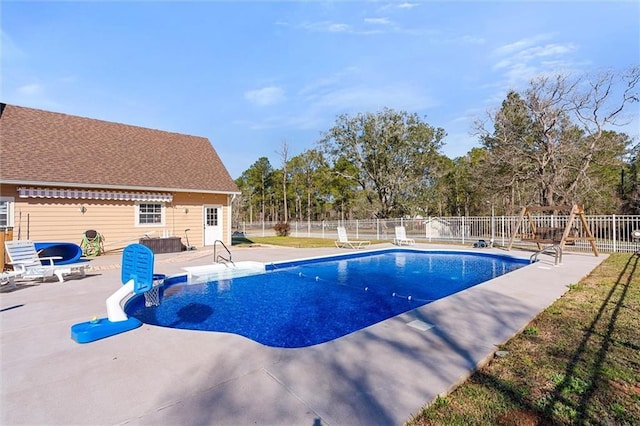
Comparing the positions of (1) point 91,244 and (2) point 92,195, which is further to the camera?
(2) point 92,195

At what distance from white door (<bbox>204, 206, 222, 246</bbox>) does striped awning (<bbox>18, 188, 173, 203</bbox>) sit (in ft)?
6.76

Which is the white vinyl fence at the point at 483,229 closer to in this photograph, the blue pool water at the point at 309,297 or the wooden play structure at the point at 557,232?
the wooden play structure at the point at 557,232

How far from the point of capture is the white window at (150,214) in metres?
13.4

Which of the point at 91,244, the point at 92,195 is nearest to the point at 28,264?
the point at 91,244

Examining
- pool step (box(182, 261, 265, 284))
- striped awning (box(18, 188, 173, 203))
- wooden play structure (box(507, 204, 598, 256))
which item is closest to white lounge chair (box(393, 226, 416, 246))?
wooden play structure (box(507, 204, 598, 256))

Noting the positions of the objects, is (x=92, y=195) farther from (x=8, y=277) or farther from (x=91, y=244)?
(x=8, y=277)

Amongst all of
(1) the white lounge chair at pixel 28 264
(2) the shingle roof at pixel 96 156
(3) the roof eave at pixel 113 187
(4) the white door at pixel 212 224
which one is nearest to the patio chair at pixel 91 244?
(3) the roof eave at pixel 113 187

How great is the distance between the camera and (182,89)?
52.4ft

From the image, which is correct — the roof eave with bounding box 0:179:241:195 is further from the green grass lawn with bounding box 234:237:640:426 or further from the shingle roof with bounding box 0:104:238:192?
the green grass lawn with bounding box 234:237:640:426

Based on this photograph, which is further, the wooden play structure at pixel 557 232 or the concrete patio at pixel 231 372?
the wooden play structure at pixel 557 232

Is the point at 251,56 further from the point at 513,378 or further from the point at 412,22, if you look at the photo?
the point at 513,378

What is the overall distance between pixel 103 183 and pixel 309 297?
399 inches

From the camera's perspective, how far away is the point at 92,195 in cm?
1205

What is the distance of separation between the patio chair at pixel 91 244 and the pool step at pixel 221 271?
5479 mm
